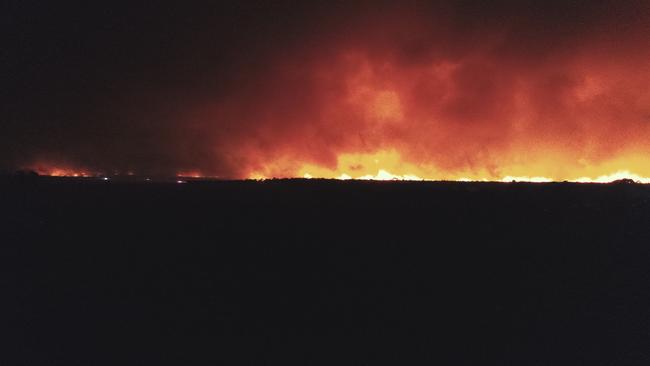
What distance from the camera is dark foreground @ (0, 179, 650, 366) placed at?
11.5 metres

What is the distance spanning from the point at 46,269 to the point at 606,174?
83.9 feet

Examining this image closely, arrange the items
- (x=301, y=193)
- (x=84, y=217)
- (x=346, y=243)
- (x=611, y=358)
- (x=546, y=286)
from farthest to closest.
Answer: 1. (x=301, y=193)
2. (x=84, y=217)
3. (x=346, y=243)
4. (x=546, y=286)
5. (x=611, y=358)

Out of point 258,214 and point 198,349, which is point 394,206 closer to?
point 258,214

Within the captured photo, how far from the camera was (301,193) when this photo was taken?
22.0 meters

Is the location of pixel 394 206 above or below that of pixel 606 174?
below

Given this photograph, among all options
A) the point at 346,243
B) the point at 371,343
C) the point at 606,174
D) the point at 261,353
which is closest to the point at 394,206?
the point at 346,243

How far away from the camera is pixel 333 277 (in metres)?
14.7

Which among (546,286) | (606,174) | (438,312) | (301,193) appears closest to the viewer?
(438,312)

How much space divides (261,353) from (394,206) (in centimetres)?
1000

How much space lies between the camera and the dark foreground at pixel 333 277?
11.5 metres

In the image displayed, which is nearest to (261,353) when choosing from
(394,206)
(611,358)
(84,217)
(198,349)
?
(198,349)

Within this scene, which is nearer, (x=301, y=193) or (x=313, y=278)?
(x=313, y=278)

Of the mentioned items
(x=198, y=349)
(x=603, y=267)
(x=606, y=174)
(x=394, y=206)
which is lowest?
(x=198, y=349)

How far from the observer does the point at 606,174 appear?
26391mm
